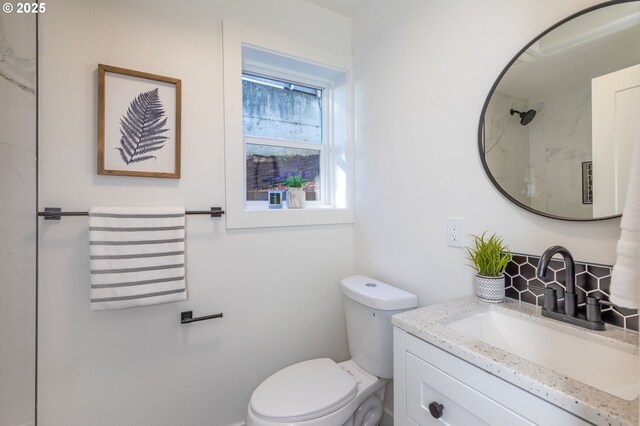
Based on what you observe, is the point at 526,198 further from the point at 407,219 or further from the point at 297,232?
the point at 297,232

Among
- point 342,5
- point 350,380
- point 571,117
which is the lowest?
point 350,380

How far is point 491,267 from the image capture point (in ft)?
3.46

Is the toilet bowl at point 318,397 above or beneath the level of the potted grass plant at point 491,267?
beneath

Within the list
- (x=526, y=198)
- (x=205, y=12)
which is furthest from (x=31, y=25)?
(x=526, y=198)

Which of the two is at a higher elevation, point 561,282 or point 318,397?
point 561,282

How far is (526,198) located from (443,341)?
1.97 ft

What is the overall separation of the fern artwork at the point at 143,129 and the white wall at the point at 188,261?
103 mm

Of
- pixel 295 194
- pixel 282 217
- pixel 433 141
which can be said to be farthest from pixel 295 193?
pixel 433 141

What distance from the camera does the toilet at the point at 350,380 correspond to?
1.13 m

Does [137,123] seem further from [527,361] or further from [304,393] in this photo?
[527,361]

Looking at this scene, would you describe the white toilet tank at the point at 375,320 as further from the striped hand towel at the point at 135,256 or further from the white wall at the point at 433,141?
the striped hand towel at the point at 135,256

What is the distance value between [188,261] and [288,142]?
36.0 inches

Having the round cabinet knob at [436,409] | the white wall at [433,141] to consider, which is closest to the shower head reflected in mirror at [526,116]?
the white wall at [433,141]

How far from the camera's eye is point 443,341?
0.78 m
